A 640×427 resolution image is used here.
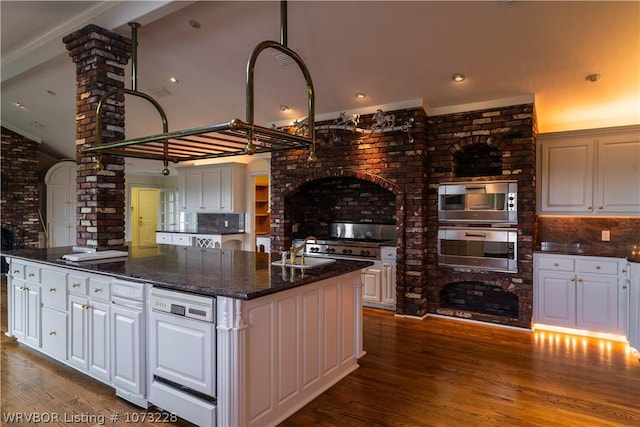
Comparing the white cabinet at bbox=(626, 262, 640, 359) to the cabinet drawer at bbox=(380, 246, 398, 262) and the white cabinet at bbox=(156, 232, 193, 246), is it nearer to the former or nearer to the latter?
the cabinet drawer at bbox=(380, 246, 398, 262)

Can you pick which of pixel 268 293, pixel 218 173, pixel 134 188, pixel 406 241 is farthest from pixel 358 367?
pixel 134 188

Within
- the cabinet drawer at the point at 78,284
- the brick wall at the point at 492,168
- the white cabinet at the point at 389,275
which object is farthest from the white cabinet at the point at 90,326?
the brick wall at the point at 492,168

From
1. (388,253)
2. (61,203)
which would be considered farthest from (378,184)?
(61,203)

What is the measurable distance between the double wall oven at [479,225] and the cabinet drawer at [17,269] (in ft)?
14.6

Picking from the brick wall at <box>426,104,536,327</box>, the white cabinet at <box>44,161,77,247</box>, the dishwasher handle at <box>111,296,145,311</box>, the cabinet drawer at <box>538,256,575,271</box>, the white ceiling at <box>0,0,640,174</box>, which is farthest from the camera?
the white cabinet at <box>44,161,77,247</box>

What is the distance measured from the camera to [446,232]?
4703 mm

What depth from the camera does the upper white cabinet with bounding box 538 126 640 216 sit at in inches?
162

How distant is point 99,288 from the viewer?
275cm

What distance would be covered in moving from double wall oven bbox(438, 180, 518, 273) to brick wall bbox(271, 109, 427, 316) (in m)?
0.29

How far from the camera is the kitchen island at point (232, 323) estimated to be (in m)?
2.12

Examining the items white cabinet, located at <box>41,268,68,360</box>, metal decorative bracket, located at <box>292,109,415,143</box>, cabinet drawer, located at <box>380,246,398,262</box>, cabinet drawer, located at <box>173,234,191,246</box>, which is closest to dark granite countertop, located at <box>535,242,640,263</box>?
cabinet drawer, located at <box>380,246,398,262</box>

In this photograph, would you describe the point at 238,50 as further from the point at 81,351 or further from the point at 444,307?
the point at 444,307

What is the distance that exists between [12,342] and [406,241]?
14.4ft

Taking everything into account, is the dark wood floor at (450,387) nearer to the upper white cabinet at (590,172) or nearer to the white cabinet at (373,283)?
the white cabinet at (373,283)
